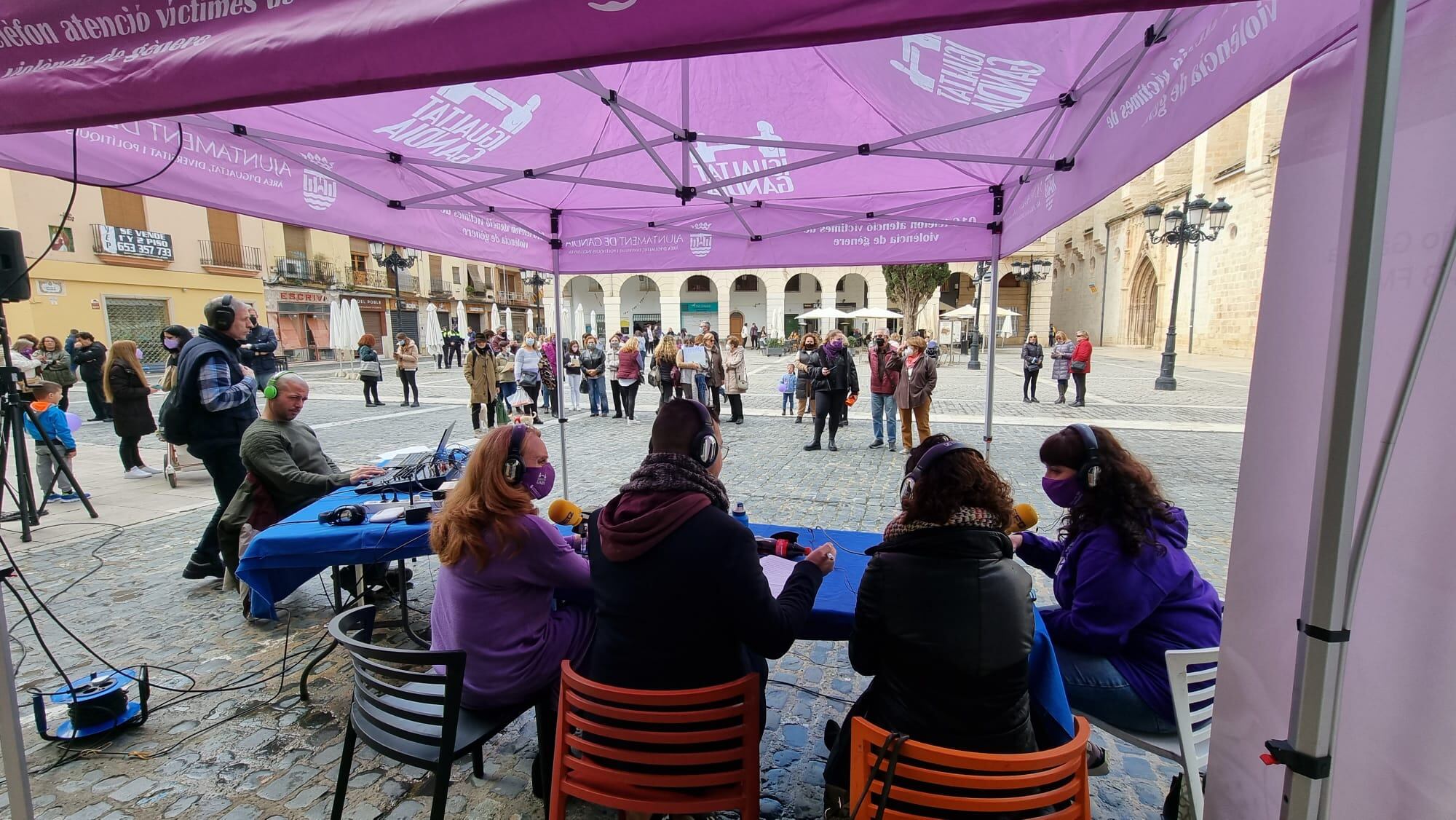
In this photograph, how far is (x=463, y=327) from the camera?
26.0 meters

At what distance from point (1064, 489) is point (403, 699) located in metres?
2.57

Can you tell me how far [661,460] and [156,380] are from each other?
2763cm

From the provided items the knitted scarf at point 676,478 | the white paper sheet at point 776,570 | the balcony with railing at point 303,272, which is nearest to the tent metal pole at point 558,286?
the white paper sheet at point 776,570

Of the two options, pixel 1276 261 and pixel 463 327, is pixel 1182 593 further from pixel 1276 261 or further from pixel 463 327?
pixel 463 327

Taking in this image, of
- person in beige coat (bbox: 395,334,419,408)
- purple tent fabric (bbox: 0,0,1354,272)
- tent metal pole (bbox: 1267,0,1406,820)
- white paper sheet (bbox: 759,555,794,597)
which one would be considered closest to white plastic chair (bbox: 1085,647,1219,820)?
tent metal pole (bbox: 1267,0,1406,820)

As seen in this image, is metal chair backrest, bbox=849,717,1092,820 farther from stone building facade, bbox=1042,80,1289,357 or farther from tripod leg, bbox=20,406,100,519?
stone building facade, bbox=1042,80,1289,357

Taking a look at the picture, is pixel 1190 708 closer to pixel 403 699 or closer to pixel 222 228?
pixel 403 699

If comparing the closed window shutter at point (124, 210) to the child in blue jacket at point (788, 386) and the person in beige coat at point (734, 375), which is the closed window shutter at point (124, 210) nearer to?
the person in beige coat at point (734, 375)

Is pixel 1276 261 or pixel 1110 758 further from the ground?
pixel 1276 261

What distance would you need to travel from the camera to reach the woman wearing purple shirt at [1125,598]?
83.3 inches

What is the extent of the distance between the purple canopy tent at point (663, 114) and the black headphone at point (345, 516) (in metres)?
1.46

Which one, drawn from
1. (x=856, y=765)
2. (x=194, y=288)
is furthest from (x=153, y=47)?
(x=194, y=288)

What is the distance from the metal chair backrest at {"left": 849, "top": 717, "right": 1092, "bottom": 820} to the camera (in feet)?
4.97

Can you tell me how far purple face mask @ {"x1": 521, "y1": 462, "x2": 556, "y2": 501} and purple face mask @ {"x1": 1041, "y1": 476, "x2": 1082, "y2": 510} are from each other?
76.9 inches
